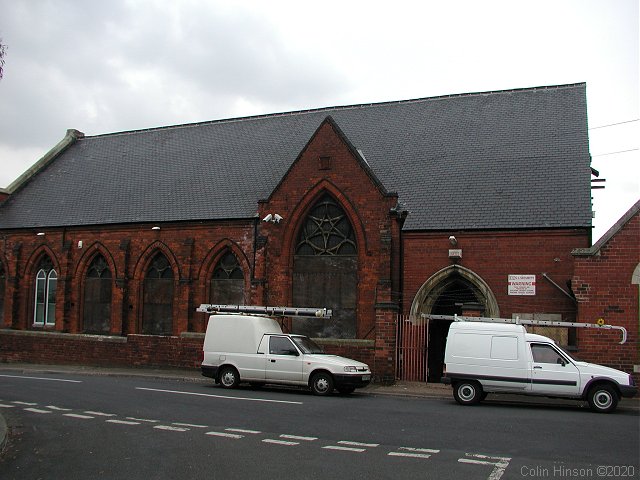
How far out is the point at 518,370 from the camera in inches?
615

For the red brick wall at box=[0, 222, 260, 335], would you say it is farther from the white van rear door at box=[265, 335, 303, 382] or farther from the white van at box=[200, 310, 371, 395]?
the white van rear door at box=[265, 335, 303, 382]

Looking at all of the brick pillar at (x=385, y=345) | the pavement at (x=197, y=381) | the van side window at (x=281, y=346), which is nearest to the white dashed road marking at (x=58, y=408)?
the pavement at (x=197, y=381)

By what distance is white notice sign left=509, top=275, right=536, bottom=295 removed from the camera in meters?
20.8

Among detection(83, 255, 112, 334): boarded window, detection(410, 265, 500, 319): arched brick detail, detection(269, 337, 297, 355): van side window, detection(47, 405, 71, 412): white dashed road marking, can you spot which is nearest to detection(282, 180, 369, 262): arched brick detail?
detection(410, 265, 500, 319): arched brick detail

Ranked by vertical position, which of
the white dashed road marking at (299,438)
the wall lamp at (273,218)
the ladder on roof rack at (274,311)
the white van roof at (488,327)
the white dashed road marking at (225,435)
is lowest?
the white dashed road marking at (225,435)

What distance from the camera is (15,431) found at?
11.7 m

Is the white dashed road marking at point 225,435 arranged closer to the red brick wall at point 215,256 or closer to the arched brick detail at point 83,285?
the red brick wall at point 215,256

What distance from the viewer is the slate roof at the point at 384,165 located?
22.2 metres

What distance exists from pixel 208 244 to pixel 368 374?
10.7m

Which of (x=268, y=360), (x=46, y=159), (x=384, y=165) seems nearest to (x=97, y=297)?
(x=46, y=159)

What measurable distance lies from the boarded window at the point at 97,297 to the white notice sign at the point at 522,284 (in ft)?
55.0

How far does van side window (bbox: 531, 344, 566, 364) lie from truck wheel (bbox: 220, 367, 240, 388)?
25.9 feet

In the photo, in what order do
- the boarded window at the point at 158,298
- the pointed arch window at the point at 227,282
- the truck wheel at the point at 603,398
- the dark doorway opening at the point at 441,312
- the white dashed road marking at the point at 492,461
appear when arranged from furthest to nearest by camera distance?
the boarded window at the point at 158,298
the pointed arch window at the point at 227,282
the dark doorway opening at the point at 441,312
the truck wheel at the point at 603,398
the white dashed road marking at the point at 492,461

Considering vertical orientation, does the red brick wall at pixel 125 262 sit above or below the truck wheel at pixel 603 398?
above
